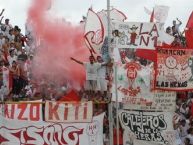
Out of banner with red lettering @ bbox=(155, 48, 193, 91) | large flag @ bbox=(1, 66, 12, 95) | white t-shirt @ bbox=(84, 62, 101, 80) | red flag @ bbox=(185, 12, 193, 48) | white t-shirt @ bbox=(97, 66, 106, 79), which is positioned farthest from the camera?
large flag @ bbox=(1, 66, 12, 95)

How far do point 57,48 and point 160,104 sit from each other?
524 centimetres

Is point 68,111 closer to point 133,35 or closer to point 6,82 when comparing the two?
point 133,35

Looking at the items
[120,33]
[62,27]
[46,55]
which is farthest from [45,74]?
[120,33]

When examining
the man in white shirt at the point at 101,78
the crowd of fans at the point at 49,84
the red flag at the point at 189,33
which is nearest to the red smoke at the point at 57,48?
the crowd of fans at the point at 49,84

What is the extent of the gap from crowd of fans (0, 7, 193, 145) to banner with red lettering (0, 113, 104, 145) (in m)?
0.52

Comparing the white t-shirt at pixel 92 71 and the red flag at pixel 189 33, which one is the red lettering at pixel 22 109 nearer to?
the white t-shirt at pixel 92 71

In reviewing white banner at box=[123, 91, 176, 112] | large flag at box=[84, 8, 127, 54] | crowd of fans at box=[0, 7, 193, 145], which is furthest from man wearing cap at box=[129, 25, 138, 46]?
white banner at box=[123, 91, 176, 112]

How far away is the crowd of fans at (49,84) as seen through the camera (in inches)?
577

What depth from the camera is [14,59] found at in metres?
18.9

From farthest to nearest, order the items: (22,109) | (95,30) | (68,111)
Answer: (95,30) < (68,111) < (22,109)

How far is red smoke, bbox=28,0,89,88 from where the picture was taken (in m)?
18.1

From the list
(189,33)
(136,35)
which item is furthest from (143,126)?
(189,33)

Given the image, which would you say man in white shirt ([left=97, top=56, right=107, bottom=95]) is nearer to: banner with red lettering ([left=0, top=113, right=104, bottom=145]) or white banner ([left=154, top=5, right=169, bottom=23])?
banner with red lettering ([left=0, top=113, right=104, bottom=145])

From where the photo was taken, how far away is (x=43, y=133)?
1370 centimetres
